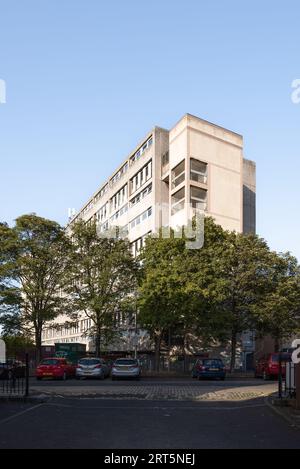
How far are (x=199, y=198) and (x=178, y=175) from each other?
3.27 meters

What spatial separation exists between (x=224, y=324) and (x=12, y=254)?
57.5 ft

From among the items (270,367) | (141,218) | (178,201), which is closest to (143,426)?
(270,367)

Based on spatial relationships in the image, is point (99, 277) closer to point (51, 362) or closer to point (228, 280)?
point (228, 280)

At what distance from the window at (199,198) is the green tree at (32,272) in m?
13.4

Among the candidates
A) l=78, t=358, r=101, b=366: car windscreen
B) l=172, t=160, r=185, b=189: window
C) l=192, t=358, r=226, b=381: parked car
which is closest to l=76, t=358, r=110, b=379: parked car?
l=78, t=358, r=101, b=366: car windscreen

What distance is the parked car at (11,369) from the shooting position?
2333cm

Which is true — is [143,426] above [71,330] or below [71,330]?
above

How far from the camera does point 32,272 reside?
51125 mm

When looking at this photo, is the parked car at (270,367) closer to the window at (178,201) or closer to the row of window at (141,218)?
the window at (178,201)

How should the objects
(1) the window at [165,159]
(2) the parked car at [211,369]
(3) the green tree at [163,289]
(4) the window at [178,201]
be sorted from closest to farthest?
(2) the parked car at [211,369], (3) the green tree at [163,289], (4) the window at [178,201], (1) the window at [165,159]

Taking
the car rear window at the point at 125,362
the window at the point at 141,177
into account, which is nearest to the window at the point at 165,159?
the window at the point at 141,177

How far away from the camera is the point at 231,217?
63.2 m

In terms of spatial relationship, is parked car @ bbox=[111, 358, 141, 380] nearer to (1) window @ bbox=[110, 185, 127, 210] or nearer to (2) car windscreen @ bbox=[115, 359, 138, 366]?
(2) car windscreen @ bbox=[115, 359, 138, 366]

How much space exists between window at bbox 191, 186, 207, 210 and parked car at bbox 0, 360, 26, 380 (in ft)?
117
